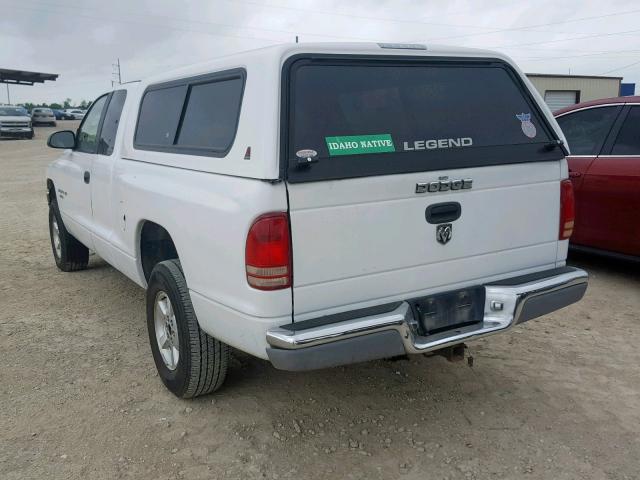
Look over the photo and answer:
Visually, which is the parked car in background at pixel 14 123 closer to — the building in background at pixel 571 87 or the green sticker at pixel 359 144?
the building in background at pixel 571 87

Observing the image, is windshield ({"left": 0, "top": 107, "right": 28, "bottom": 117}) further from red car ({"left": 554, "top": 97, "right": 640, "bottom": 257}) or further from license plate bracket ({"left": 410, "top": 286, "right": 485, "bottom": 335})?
license plate bracket ({"left": 410, "top": 286, "right": 485, "bottom": 335})

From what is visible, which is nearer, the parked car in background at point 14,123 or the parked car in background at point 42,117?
the parked car in background at point 14,123

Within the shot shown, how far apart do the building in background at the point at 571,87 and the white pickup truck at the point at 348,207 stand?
24.1m

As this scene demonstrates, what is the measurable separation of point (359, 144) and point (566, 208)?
4.51ft

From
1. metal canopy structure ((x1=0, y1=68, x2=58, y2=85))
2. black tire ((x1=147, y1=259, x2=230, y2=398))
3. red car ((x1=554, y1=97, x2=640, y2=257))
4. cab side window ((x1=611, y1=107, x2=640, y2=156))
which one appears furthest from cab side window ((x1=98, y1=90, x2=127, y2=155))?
metal canopy structure ((x1=0, y1=68, x2=58, y2=85))

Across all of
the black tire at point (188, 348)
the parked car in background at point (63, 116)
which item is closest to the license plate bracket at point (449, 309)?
the black tire at point (188, 348)

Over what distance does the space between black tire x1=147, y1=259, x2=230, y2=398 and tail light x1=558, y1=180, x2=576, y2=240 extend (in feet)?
6.63

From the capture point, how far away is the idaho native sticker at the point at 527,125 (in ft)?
11.0

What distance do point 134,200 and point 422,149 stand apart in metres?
1.86

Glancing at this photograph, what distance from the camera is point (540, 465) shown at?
9.46 feet

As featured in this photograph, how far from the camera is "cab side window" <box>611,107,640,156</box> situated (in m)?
5.44

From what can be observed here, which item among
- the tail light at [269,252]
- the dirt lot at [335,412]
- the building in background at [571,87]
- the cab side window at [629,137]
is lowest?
the dirt lot at [335,412]

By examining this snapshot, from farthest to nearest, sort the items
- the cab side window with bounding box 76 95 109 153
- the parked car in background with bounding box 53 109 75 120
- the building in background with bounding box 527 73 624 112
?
the parked car in background with bounding box 53 109 75 120 < the building in background with bounding box 527 73 624 112 < the cab side window with bounding box 76 95 109 153

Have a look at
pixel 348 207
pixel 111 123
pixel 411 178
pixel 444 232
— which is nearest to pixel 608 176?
pixel 444 232
